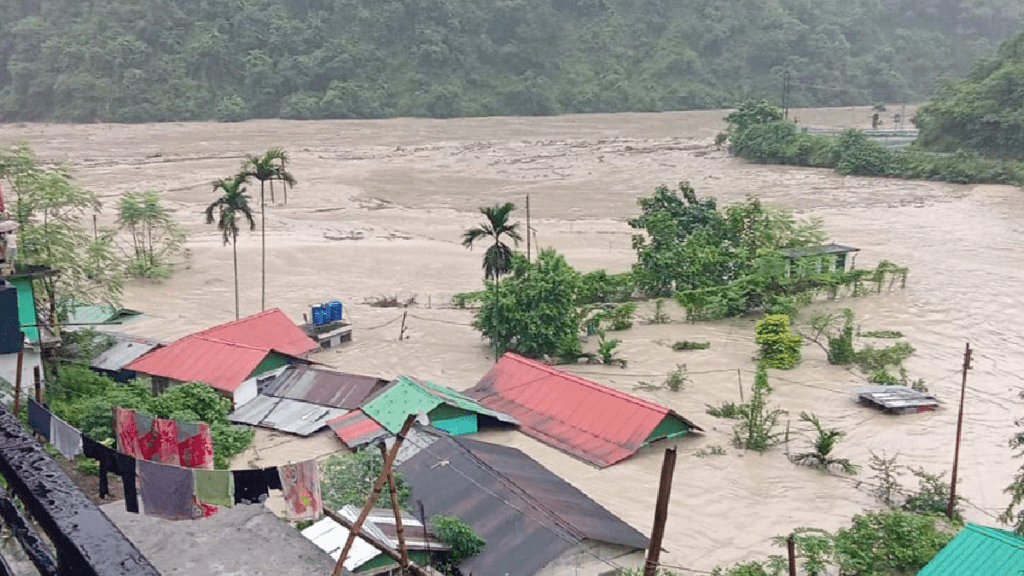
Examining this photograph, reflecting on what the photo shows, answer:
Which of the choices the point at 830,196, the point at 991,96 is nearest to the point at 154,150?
the point at 830,196

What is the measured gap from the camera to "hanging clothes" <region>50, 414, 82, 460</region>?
9652 mm

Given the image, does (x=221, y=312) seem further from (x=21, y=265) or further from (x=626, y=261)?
(x=626, y=261)

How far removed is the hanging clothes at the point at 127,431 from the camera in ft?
31.9

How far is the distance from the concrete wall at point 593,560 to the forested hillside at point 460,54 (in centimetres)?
5800

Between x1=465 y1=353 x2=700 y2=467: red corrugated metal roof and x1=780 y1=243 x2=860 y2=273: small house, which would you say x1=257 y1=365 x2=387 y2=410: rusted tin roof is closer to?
x1=465 y1=353 x2=700 y2=467: red corrugated metal roof

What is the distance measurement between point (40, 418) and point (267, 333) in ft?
29.6

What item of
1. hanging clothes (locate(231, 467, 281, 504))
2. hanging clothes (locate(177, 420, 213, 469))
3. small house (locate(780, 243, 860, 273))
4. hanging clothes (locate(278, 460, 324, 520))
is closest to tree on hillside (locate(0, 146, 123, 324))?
hanging clothes (locate(177, 420, 213, 469))

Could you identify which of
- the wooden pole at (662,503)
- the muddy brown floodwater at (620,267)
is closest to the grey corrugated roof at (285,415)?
the muddy brown floodwater at (620,267)

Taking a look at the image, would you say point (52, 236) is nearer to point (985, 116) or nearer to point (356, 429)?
point (356, 429)

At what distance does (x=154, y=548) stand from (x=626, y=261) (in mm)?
22188

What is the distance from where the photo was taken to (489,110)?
69.6m

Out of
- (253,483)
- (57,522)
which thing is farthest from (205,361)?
(57,522)

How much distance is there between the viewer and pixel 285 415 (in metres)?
16.3

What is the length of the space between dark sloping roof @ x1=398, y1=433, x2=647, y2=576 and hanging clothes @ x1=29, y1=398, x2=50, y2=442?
169 inches
